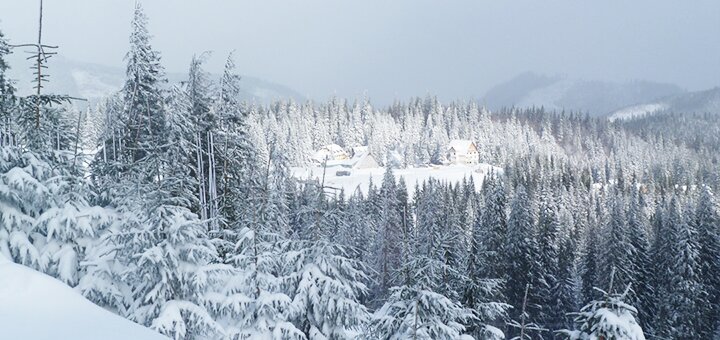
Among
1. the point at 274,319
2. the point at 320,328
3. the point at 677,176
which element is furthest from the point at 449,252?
the point at 677,176

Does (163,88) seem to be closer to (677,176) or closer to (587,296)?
(587,296)

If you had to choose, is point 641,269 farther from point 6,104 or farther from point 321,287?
point 6,104

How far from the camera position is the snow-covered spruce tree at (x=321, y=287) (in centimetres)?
1441

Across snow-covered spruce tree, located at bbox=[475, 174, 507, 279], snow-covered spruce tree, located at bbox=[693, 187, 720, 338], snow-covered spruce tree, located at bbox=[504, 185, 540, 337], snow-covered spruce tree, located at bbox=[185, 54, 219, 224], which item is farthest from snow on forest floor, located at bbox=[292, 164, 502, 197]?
snow-covered spruce tree, located at bbox=[185, 54, 219, 224]

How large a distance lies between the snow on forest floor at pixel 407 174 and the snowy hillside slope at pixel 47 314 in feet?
339

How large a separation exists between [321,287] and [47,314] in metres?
7.32

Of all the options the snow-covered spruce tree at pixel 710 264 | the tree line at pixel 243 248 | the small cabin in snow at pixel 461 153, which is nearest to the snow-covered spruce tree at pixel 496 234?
the tree line at pixel 243 248

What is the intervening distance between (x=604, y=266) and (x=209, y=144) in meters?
32.1

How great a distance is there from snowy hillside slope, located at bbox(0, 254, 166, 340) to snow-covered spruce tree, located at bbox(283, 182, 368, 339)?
5.92 metres

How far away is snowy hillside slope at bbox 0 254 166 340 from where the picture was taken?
312 inches

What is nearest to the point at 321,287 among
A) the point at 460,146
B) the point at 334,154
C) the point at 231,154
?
the point at 231,154

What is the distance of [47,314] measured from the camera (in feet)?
28.3

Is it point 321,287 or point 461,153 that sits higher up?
point 461,153

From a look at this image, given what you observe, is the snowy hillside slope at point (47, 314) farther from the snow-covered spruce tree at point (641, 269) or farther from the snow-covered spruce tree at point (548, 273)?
the snow-covered spruce tree at point (641, 269)
